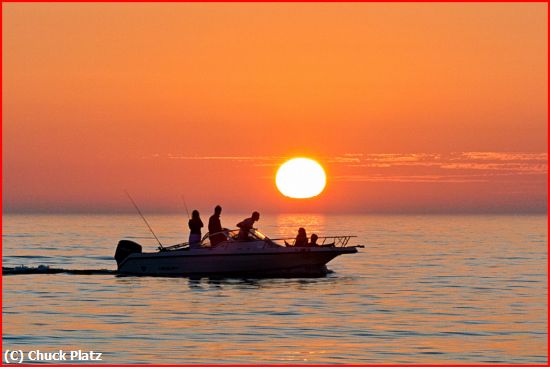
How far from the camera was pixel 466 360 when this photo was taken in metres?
24.8

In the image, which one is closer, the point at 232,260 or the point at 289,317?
the point at 289,317

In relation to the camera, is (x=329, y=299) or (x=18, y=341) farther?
(x=329, y=299)

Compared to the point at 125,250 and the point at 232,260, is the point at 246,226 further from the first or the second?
the point at 125,250

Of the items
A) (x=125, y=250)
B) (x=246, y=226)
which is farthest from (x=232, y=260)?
(x=125, y=250)

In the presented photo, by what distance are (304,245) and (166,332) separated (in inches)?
585

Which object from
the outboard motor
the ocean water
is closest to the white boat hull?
the outboard motor

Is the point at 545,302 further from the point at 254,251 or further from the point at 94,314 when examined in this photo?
the point at 94,314

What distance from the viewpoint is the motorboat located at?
41969 mm

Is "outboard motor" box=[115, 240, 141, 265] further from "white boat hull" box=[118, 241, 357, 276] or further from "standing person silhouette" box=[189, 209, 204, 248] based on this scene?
"standing person silhouette" box=[189, 209, 204, 248]

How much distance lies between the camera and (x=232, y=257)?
41969 mm

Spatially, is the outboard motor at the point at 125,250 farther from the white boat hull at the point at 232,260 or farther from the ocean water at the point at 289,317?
the ocean water at the point at 289,317

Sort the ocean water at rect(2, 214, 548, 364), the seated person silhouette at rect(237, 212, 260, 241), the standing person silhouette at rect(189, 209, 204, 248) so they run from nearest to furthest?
the ocean water at rect(2, 214, 548, 364), the seated person silhouette at rect(237, 212, 260, 241), the standing person silhouette at rect(189, 209, 204, 248)

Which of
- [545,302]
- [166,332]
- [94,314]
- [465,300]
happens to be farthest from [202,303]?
[545,302]

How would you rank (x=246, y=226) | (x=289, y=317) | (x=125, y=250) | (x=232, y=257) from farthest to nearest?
(x=125, y=250) → (x=232, y=257) → (x=246, y=226) → (x=289, y=317)
